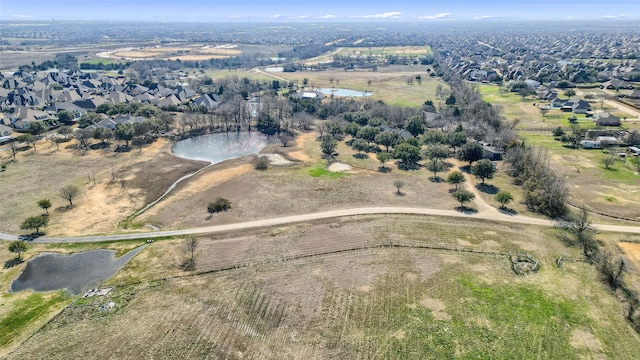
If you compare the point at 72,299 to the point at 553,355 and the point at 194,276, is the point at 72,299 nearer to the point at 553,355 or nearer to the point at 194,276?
the point at 194,276

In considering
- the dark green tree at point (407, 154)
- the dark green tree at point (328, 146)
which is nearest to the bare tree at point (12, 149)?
the dark green tree at point (328, 146)

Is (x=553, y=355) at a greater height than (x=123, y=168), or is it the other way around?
(x=123, y=168)

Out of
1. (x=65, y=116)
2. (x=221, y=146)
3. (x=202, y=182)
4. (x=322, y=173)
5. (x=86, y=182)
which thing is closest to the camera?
(x=86, y=182)

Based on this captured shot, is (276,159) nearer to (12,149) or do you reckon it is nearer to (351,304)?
(351,304)

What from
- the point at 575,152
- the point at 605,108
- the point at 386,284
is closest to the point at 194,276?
the point at 386,284

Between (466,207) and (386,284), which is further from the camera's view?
(466,207)

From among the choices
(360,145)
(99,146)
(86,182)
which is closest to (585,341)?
(360,145)
